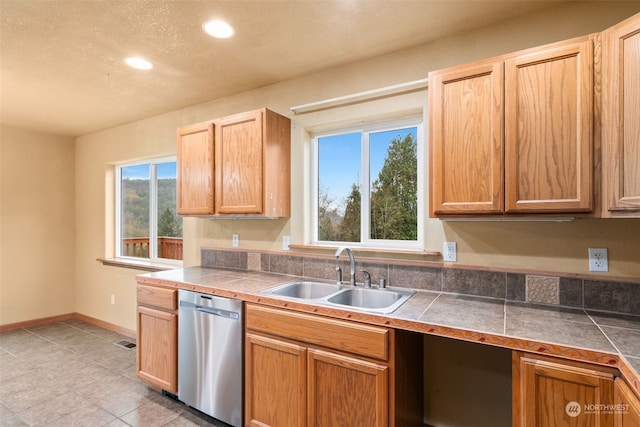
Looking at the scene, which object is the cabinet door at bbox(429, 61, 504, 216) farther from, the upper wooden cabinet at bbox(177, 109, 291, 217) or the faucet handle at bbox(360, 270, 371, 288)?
the upper wooden cabinet at bbox(177, 109, 291, 217)

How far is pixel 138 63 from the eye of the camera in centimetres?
243

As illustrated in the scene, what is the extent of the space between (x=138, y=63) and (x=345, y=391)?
8.58 feet

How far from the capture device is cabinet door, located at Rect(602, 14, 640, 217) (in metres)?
1.31

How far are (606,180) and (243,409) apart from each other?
2278mm

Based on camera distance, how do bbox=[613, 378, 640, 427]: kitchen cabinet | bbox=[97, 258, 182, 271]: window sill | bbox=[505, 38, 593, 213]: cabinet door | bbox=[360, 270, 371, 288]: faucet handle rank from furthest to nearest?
bbox=[97, 258, 182, 271]: window sill < bbox=[360, 270, 371, 288]: faucet handle < bbox=[505, 38, 593, 213]: cabinet door < bbox=[613, 378, 640, 427]: kitchen cabinet

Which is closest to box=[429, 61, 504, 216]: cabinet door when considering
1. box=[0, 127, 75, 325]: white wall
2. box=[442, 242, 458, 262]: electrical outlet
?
box=[442, 242, 458, 262]: electrical outlet

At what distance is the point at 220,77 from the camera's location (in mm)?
2688

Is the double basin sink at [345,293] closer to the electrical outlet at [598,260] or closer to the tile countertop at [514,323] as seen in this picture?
the tile countertop at [514,323]

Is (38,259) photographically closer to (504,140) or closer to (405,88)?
(405,88)

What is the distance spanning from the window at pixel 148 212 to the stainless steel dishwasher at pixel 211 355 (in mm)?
1588

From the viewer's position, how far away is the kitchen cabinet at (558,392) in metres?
1.17

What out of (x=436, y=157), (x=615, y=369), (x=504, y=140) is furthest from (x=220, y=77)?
(x=615, y=369)

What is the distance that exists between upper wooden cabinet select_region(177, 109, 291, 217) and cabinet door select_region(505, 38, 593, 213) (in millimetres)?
1591

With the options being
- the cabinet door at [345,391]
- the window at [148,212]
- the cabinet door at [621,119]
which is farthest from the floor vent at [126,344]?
the cabinet door at [621,119]
